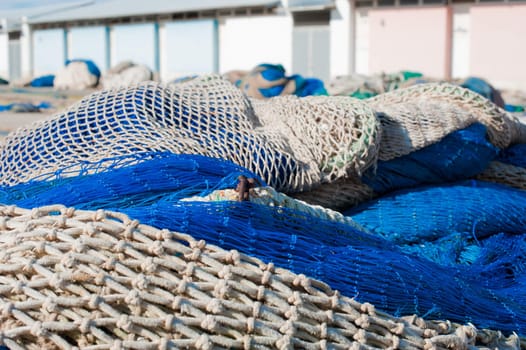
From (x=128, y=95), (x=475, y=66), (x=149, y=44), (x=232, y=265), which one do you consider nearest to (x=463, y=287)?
(x=232, y=265)

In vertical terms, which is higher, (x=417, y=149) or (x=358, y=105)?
(x=358, y=105)

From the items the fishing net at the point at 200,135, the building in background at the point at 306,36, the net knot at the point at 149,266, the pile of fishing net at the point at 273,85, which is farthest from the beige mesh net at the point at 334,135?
the building in background at the point at 306,36

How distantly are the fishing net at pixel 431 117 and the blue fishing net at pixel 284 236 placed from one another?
2.25 ft

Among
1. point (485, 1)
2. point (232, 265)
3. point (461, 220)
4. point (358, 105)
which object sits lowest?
point (461, 220)

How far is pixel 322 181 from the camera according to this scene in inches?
98.0

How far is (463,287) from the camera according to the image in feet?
6.23

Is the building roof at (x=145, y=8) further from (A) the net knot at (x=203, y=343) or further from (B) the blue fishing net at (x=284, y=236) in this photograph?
(A) the net knot at (x=203, y=343)

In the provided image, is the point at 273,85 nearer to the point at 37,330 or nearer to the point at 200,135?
the point at 200,135

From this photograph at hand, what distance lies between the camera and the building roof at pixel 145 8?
21086mm

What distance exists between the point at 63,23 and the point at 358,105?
1096 inches

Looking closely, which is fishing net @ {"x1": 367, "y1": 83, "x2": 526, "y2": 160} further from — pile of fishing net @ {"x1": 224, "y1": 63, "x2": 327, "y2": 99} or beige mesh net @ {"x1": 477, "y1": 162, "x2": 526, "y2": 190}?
pile of fishing net @ {"x1": 224, "y1": 63, "x2": 327, "y2": 99}

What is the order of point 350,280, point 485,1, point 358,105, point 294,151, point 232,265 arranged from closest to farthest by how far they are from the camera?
point 232,265, point 350,280, point 294,151, point 358,105, point 485,1

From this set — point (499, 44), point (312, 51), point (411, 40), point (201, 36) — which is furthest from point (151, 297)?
point (201, 36)

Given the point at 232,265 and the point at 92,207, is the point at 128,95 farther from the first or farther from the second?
the point at 232,265
